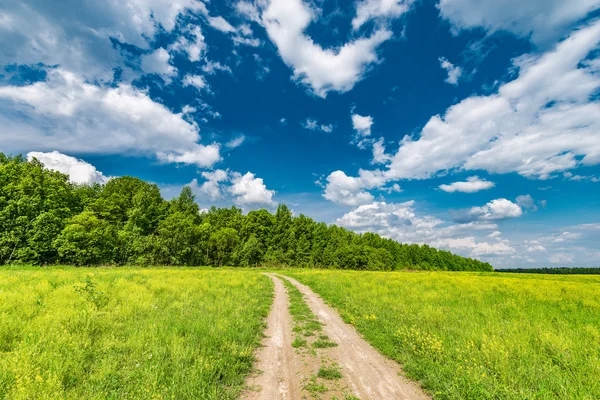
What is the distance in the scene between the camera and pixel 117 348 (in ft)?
23.8

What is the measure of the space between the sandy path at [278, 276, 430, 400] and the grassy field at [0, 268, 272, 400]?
2.92 meters

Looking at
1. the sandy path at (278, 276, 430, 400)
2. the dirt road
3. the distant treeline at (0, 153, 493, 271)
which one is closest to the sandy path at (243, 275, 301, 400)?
the dirt road

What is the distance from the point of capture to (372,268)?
86625mm

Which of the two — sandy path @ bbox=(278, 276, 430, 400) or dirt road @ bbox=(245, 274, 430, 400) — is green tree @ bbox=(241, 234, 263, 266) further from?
sandy path @ bbox=(278, 276, 430, 400)

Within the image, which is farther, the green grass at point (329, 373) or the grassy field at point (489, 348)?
the green grass at point (329, 373)

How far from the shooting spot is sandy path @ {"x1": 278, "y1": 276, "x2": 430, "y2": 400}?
5.74m

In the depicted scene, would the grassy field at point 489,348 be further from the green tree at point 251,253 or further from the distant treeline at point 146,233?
the green tree at point 251,253

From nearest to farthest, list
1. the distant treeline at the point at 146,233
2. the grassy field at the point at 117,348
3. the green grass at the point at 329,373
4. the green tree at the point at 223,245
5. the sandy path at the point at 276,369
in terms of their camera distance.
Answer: the grassy field at the point at 117,348 → the sandy path at the point at 276,369 → the green grass at the point at 329,373 → the distant treeline at the point at 146,233 → the green tree at the point at 223,245

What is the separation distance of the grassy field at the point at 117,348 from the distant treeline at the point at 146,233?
4267 centimetres

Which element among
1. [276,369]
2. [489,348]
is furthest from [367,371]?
[489,348]

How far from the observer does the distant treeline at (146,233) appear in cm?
4091

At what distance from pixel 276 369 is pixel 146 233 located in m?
70.2

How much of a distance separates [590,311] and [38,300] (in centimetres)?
2804

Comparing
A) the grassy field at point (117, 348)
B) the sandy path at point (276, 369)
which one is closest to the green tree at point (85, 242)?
the grassy field at point (117, 348)
